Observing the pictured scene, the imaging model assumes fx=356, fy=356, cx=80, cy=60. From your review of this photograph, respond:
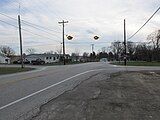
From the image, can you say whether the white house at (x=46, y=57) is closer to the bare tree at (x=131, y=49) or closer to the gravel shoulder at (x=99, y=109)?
the bare tree at (x=131, y=49)

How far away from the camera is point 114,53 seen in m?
192

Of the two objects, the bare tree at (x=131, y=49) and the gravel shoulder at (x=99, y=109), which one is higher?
the bare tree at (x=131, y=49)

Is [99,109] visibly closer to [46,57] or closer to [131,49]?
[46,57]

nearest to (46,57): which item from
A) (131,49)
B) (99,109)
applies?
(131,49)

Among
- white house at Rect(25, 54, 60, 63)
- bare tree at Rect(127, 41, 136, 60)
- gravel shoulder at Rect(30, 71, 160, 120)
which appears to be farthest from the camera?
bare tree at Rect(127, 41, 136, 60)

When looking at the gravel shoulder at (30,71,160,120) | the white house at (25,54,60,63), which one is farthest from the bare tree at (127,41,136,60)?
the gravel shoulder at (30,71,160,120)

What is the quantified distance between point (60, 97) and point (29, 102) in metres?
1.97

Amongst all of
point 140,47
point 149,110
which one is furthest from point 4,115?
point 140,47

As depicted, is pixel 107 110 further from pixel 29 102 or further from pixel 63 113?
pixel 29 102

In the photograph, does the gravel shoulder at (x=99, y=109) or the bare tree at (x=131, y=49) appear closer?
the gravel shoulder at (x=99, y=109)

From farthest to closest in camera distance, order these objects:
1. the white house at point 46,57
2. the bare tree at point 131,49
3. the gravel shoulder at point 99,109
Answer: the bare tree at point 131,49 → the white house at point 46,57 → the gravel shoulder at point 99,109

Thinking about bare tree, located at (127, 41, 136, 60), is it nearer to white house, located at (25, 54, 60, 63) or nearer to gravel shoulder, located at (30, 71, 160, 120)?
white house, located at (25, 54, 60, 63)

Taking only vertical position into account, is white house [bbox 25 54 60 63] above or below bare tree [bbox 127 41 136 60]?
below

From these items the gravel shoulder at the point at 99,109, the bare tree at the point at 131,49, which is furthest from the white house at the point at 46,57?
the gravel shoulder at the point at 99,109
